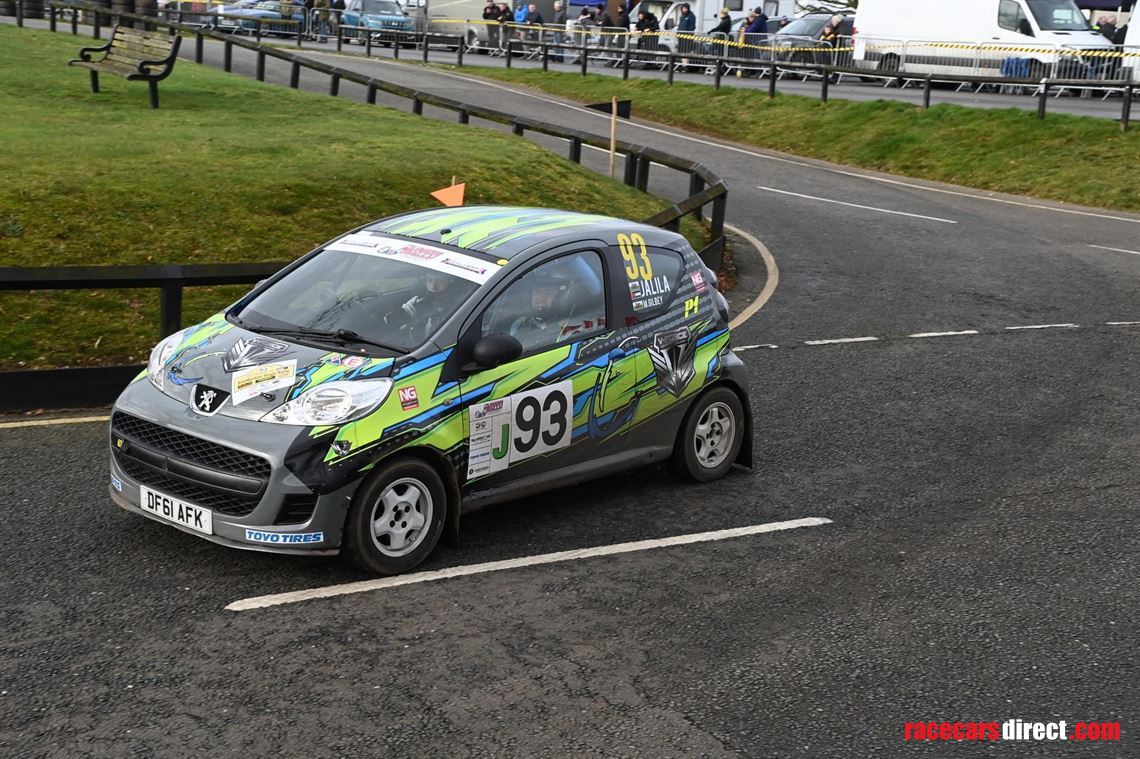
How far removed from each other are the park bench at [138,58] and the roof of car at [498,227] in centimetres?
1385

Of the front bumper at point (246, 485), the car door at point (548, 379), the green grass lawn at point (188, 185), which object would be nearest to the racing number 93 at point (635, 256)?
the car door at point (548, 379)

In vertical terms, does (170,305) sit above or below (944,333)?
above

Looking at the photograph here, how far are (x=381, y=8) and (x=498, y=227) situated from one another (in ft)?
151

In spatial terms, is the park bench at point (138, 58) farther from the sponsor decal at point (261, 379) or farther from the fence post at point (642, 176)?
the sponsor decal at point (261, 379)

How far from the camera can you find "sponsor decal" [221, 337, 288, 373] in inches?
287

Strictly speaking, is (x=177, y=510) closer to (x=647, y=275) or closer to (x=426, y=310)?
(x=426, y=310)

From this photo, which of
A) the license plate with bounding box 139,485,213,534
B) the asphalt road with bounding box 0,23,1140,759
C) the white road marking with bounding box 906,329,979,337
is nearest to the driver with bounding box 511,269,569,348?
the asphalt road with bounding box 0,23,1140,759

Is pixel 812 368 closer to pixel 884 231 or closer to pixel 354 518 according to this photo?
pixel 354 518

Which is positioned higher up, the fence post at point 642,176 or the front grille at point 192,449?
the fence post at point 642,176

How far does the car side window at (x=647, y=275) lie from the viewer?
8.60 meters

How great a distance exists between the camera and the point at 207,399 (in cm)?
709

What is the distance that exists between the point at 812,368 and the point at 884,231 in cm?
875

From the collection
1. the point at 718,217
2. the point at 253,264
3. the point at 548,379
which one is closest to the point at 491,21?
the point at 718,217

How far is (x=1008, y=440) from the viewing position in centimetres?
1034
